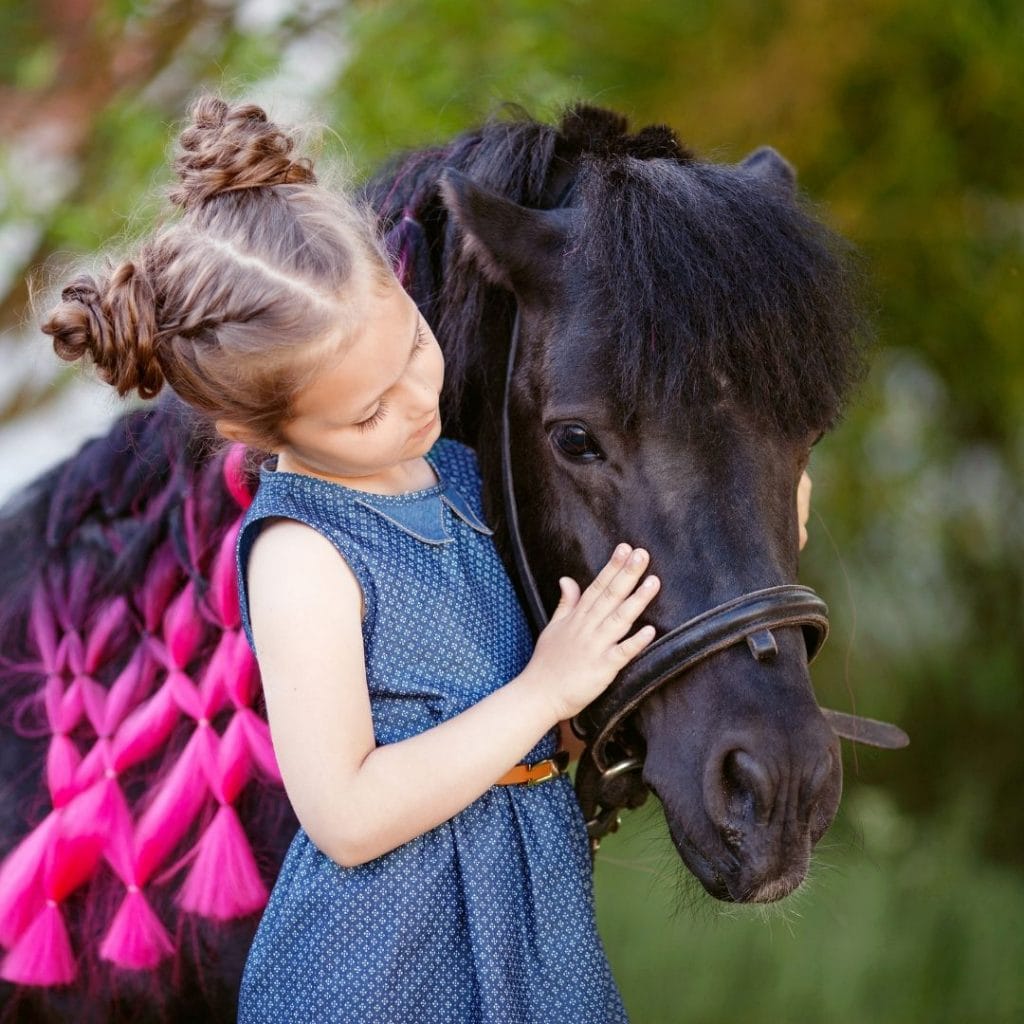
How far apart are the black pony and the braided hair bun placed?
20cm

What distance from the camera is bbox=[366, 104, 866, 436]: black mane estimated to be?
1.41m

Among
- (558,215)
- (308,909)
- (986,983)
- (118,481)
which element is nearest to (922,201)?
(986,983)

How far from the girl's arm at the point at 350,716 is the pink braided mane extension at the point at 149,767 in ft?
1.16

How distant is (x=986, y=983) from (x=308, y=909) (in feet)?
10.5

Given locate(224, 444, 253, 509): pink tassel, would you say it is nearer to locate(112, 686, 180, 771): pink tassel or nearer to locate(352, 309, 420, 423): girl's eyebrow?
locate(112, 686, 180, 771): pink tassel

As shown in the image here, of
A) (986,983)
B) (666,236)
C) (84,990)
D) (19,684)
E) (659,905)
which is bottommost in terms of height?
(986,983)

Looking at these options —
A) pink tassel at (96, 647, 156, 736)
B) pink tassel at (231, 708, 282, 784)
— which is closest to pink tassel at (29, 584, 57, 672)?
pink tassel at (96, 647, 156, 736)

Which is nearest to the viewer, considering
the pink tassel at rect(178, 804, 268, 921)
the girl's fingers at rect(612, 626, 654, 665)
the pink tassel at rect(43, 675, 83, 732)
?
the girl's fingers at rect(612, 626, 654, 665)

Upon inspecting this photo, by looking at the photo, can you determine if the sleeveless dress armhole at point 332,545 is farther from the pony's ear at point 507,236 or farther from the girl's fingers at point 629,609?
the pony's ear at point 507,236

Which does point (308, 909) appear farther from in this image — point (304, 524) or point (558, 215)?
point (558, 215)

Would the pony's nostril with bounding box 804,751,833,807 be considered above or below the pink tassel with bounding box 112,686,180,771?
below

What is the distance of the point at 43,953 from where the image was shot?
1656 millimetres

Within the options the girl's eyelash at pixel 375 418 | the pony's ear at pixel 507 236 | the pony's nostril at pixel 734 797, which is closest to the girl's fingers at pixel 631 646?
the pony's nostril at pixel 734 797

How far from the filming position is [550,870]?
55.8 inches
